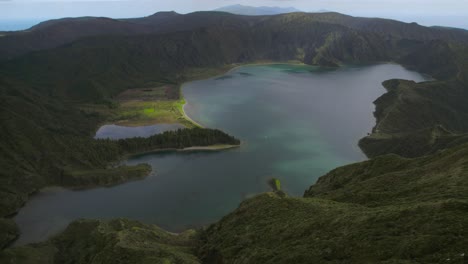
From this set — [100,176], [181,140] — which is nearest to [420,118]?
[181,140]

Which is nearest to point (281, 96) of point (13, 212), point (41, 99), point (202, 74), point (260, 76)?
point (260, 76)

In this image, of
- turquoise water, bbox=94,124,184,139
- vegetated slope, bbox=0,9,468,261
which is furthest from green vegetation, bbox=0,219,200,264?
turquoise water, bbox=94,124,184,139

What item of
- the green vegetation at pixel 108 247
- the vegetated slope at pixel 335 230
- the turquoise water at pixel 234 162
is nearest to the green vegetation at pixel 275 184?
the turquoise water at pixel 234 162

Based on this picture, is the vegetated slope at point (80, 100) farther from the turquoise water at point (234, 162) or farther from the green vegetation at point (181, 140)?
the green vegetation at point (181, 140)

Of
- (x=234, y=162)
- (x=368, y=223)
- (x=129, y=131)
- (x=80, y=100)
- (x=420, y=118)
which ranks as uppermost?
(x=80, y=100)

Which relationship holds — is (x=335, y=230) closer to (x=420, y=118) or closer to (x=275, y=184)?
(x=275, y=184)

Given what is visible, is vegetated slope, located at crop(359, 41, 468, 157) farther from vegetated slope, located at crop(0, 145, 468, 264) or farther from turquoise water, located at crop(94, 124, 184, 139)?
turquoise water, located at crop(94, 124, 184, 139)

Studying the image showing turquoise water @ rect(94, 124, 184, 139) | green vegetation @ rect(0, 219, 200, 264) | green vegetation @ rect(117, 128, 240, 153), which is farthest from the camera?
turquoise water @ rect(94, 124, 184, 139)
